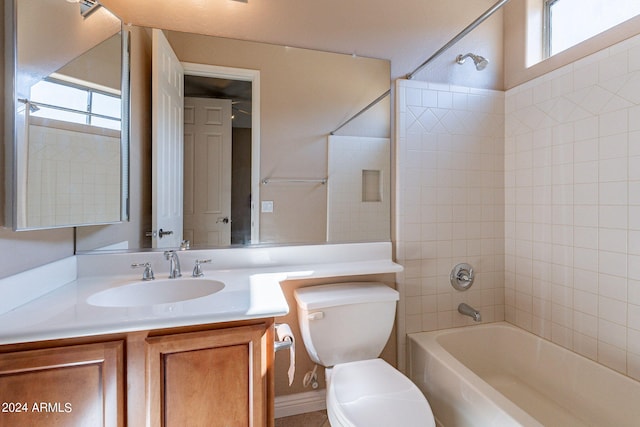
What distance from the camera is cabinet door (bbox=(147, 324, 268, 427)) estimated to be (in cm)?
89

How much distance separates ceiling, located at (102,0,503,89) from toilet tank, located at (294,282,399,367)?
1.34m

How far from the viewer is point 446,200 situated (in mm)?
1857

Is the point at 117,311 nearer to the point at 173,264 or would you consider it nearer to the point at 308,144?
the point at 173,264

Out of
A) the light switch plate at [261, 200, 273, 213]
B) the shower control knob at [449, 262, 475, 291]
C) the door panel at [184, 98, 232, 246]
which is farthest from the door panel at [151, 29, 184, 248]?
the shower control knob at [449, 262, 475, 291]

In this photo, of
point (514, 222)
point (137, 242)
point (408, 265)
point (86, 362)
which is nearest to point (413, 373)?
point (408, 265)

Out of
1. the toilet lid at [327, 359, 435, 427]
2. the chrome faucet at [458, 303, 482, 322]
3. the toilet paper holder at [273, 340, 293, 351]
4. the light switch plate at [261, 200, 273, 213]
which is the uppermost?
the light switch plate at [261, 200, 273, 213]

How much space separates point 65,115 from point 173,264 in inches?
28.2

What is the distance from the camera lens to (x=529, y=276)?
185cm

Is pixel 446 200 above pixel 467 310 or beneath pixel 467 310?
above

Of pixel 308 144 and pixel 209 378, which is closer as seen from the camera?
pixel 209 378

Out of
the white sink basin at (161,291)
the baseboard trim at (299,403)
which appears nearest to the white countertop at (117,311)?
the white sink basin at (161,291)

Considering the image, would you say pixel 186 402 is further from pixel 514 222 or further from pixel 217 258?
pixel 514 222

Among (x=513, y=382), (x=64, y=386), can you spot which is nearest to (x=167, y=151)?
(x=64, y=386)

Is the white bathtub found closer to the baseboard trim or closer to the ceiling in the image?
the baseboard trim
